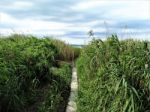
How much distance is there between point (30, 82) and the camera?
30.2 ft

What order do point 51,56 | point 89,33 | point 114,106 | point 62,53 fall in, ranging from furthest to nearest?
1. point 62,53
2. point 51,56
3. point 89,33
4. point 114,106

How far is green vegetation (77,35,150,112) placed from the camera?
21.4 ft

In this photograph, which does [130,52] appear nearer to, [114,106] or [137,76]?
[137,76]

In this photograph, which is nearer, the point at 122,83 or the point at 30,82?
the point at 122,83

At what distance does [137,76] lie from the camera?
685 cm

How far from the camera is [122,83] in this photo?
6633 millimetres

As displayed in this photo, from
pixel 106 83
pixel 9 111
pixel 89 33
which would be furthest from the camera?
pixel 89 33

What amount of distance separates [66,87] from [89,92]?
2.90 m

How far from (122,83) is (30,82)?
3.00 meters

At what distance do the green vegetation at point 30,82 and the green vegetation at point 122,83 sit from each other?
90cm

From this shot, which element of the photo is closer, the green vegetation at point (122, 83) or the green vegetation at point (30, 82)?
the green vegetation at point (122, 83)

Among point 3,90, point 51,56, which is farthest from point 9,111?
point 51,56

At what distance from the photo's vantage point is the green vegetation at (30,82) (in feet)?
24.3

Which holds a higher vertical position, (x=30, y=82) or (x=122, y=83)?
(x=122, y=83)
